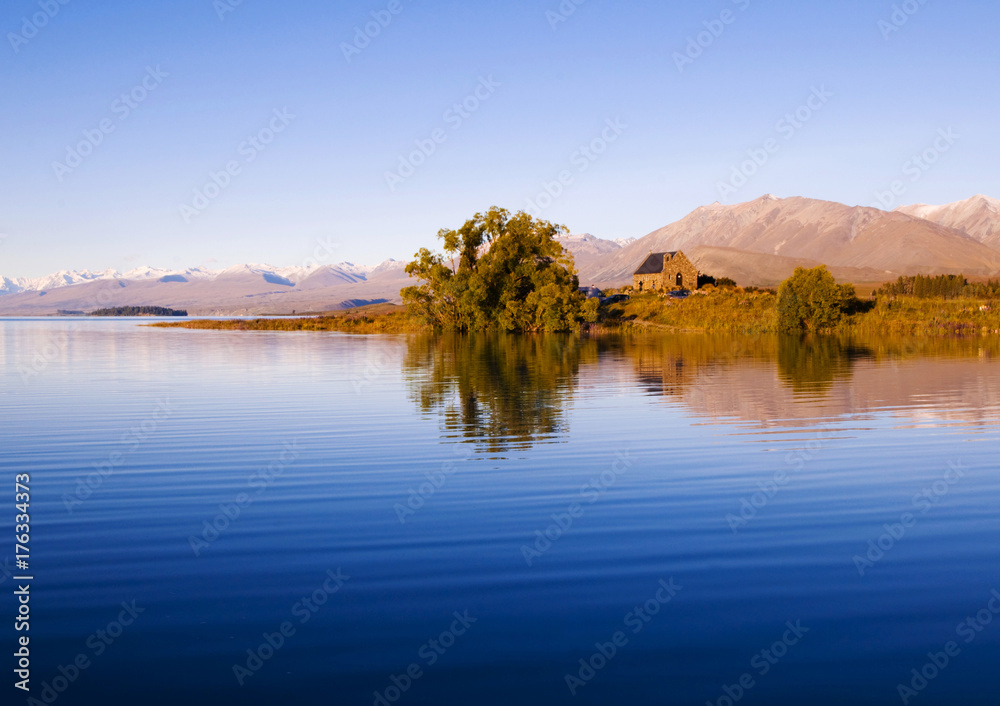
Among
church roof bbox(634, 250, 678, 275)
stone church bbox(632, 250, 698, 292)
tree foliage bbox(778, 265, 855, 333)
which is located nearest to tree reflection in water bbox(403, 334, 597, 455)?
tree foliage bbox(778, 265, 855, 333)

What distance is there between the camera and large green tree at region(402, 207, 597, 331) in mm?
94188

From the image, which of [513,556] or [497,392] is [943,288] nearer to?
[497,392]

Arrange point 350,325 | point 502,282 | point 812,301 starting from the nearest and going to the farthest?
1. point 812,301
2. point 502,282
3. point 350,325

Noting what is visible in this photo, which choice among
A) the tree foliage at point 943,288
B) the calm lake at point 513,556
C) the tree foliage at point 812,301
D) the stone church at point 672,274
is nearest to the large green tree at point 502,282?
the tree foliage at point 812,301

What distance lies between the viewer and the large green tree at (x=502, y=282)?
3708 inches

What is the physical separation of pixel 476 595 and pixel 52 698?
429 centimetres

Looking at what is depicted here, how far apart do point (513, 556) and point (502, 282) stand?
89.2 metres

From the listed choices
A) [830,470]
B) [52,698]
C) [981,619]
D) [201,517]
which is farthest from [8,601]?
[830,470]

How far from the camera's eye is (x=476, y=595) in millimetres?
9172

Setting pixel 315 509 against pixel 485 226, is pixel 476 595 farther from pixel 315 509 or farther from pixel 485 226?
pixel 485 226

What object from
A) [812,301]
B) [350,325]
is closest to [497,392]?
[812,301]

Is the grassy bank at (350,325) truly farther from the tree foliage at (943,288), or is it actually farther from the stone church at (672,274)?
the tree foliage at (943,288)

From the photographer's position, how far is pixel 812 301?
8238 centimetres

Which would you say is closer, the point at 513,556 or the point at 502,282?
the point at 513,556
